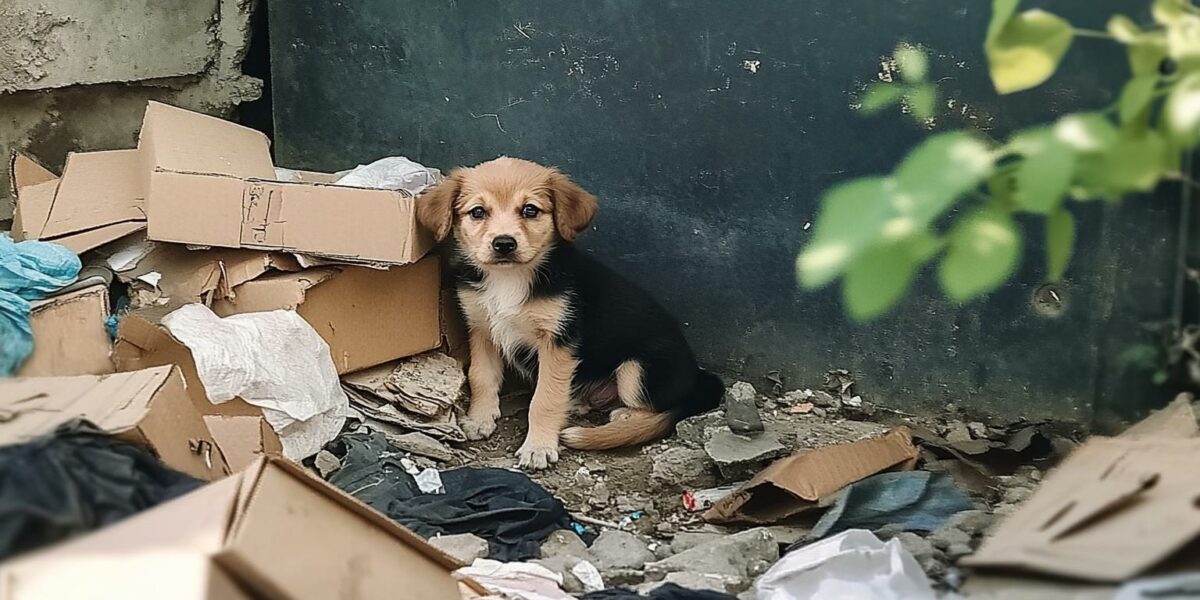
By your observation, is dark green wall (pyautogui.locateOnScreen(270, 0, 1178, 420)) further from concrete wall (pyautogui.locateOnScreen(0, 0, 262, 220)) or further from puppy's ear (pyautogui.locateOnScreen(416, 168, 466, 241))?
puppy's ear (pyautogui.locateOnScreen(416, 168, 466, 241))

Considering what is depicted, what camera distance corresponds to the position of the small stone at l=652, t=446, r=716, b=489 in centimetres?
356

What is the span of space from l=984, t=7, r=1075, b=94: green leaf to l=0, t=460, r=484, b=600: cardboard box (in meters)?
1.25

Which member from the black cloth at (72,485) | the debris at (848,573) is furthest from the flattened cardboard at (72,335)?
the debris at (848,573)

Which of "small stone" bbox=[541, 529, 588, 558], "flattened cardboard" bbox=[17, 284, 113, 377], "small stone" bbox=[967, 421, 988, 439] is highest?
"flattened cardboard" bbox=[17, 284, 113, 377]

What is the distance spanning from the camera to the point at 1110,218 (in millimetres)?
3041

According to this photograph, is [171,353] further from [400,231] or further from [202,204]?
[400,231]

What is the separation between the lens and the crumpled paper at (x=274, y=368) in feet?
10.5

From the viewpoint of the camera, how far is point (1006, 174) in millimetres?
1530

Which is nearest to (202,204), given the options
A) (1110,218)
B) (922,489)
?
(922,489)

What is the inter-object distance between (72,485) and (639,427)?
2212 millimetres

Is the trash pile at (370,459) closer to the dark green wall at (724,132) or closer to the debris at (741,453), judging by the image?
the debris at (741,453)

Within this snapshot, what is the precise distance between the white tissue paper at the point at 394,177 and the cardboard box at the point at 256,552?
1.81 m

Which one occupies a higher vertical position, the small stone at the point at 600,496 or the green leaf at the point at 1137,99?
the green leaf at the point at 1137,99

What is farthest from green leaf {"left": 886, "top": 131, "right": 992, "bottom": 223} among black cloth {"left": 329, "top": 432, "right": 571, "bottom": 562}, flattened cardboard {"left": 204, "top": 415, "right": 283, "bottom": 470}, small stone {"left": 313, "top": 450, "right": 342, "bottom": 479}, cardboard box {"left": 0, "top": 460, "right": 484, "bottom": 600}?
small stone {"left": 313, "top": 450, "right": 342, "bottom": 479}
